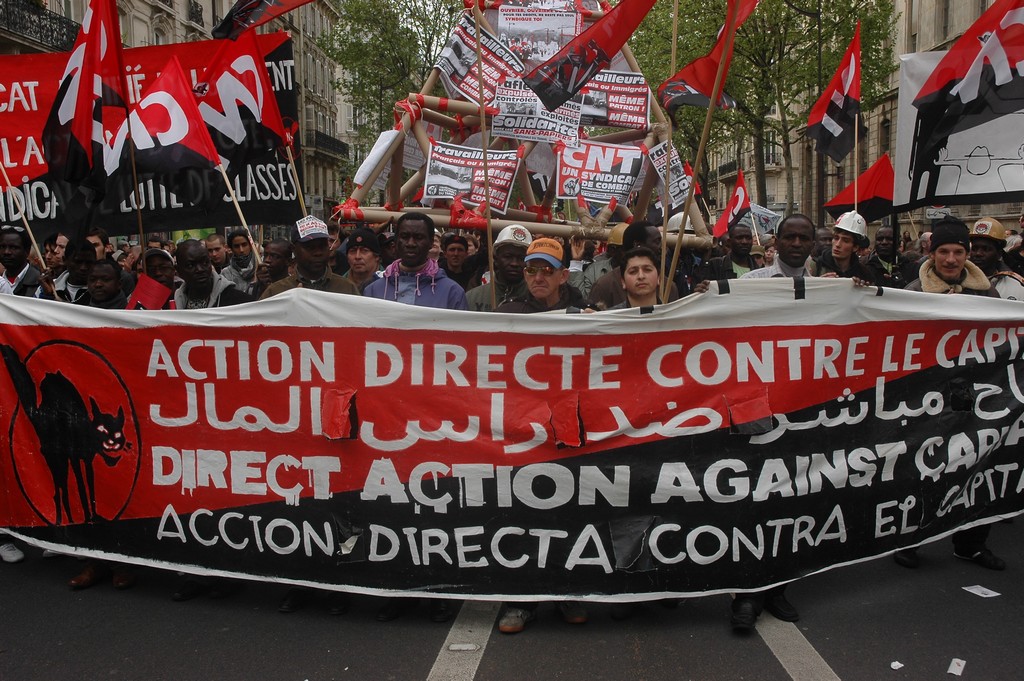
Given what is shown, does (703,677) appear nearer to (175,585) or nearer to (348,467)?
(348,467)

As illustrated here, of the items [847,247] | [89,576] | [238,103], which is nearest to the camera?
[89,576]

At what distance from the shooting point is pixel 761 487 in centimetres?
408

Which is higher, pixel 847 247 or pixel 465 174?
pixel 465 174

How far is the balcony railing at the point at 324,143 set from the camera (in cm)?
5629

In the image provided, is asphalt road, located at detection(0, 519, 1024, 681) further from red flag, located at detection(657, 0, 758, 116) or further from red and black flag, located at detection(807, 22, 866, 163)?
red and black flag, located at detection(807, 22, 866, 163)

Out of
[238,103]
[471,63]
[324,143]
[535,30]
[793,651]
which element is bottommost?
[793,651]

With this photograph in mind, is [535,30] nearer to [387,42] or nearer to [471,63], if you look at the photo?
[471,63]

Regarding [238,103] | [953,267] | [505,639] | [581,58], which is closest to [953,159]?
[953,267]

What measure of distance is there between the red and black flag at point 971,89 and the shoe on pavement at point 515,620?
3.59 m

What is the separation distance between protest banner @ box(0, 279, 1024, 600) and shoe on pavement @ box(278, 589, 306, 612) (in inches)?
7.0

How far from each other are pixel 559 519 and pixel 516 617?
0.46m

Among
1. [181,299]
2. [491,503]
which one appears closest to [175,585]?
[491,503]

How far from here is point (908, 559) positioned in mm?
4941

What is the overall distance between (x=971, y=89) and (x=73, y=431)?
17.3ft
